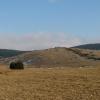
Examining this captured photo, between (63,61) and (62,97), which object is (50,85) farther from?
(63,61)

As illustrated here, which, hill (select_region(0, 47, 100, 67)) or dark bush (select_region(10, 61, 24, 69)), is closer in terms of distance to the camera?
dark bush (select_region(10, 61, 24, 69))

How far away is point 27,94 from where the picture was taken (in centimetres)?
3125

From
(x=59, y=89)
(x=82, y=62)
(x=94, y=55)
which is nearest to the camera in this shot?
(x=59, y=89)

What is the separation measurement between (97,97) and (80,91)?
11.3 ft

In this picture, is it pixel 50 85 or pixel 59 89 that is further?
pixel 50 85

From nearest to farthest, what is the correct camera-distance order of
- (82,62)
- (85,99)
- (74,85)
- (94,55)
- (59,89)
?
(85,99)
(59,89)
(74,85)
(82,62)
(94,55)

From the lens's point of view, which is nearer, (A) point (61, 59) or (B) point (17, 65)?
(B) point (17, 65)

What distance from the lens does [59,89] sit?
34.0 meters

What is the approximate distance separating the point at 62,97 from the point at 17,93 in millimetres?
4767

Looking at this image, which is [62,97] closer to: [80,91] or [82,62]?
[80,91]

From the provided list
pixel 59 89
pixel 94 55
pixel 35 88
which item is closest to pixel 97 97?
pixel 59 89

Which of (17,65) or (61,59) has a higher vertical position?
(61,59)

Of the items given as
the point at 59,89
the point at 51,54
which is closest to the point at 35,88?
the point at 59,89

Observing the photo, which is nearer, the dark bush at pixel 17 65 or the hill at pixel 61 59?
the dark bush at pixel 17 65
